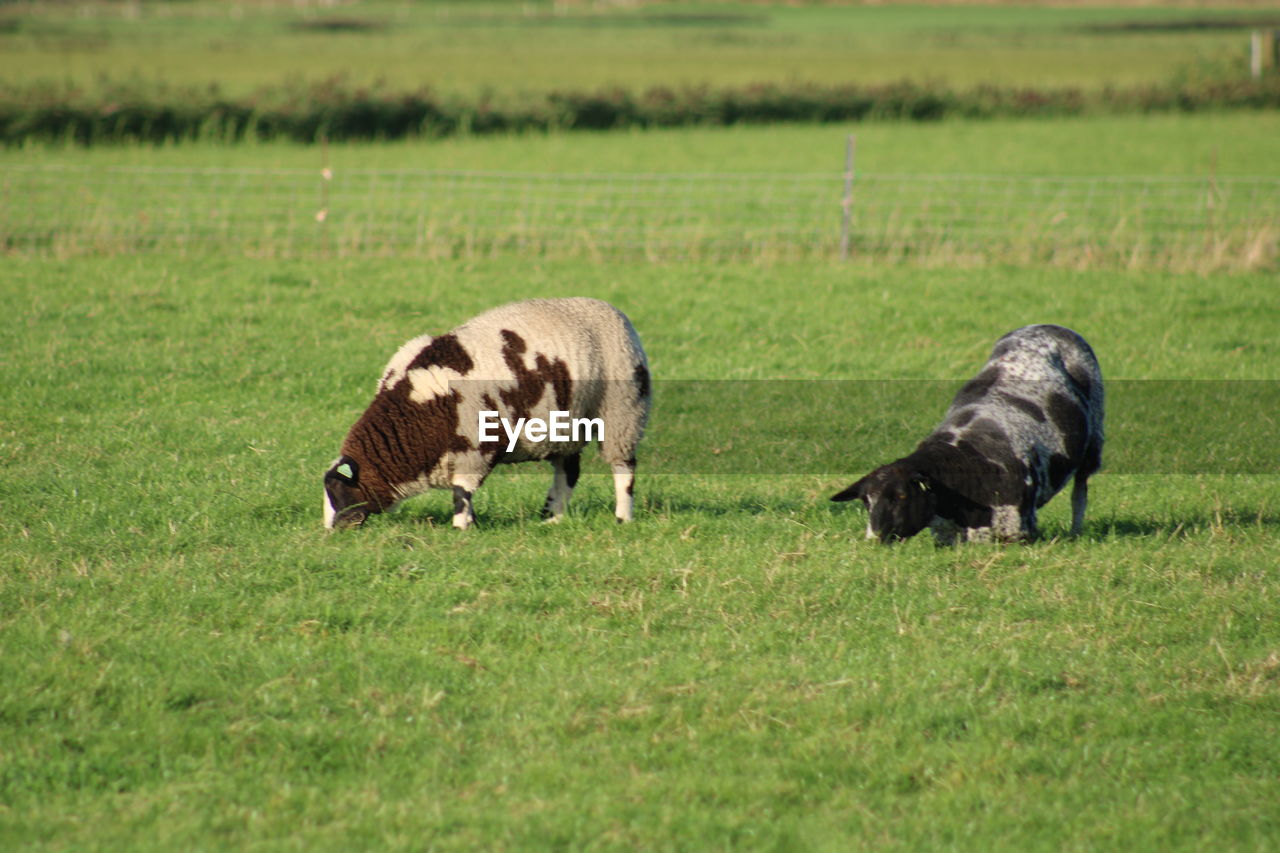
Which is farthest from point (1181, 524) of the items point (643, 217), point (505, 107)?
point (505, 107)

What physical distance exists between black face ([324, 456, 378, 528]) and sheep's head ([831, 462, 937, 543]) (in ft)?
10.2

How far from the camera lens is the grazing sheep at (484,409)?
27.1 feet

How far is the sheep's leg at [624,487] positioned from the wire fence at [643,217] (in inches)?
396

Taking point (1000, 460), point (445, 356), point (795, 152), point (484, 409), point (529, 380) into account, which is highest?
point (795, 152)

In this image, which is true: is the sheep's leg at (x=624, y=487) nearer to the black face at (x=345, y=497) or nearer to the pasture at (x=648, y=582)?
the pasture at (x=648, y=582)

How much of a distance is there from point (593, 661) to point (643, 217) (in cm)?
1573

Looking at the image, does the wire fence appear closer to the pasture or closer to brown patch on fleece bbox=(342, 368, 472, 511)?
the pasture

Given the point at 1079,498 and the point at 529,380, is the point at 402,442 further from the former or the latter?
the point at 1079,498

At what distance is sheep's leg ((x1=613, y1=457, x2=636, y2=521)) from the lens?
342 inches

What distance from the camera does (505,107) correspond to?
33.8 metres

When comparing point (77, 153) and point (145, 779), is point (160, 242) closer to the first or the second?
point (77, 153)

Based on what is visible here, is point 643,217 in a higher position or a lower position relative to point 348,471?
higher

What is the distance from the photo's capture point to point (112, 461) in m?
9.70

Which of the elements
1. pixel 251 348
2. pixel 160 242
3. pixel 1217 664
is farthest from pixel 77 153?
pixel 1217 664
